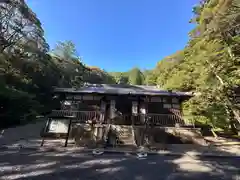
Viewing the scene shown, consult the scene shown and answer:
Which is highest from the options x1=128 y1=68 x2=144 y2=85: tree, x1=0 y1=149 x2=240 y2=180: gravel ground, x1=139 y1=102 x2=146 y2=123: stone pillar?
x1=128 y1=68 x2=144 y2=85: tree

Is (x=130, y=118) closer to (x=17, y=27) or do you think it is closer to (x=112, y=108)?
(x=112, y=108)

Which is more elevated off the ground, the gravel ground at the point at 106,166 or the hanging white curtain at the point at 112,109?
the hanging white curtain at the point at 112,109

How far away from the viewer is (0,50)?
11.0 metres

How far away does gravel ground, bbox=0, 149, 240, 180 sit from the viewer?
399 centimetres

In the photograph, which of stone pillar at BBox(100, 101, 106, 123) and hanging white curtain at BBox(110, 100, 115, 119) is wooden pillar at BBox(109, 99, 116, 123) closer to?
hanging white curtain at BBox(110, 100, 115, 119)

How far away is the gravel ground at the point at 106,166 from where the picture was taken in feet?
13.1

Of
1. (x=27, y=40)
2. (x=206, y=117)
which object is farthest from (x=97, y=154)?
(x=27, y=40)

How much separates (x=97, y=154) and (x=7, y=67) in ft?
34.1

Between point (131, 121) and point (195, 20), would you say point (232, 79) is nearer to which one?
point (131, 121)

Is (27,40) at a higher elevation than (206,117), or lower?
higher

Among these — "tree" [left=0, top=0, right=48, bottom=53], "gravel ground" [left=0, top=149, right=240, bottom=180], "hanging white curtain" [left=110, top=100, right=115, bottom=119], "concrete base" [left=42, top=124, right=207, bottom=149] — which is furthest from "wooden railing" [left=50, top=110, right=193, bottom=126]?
"tree" [left=0, top=0, right=48, bottom=53]

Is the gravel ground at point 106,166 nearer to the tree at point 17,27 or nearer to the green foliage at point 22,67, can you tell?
the green foliage at point 22,67

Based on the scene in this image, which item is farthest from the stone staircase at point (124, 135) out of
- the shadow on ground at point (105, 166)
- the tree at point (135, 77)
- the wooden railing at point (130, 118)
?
the tree at point (135, 77)

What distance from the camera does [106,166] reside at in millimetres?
4707
